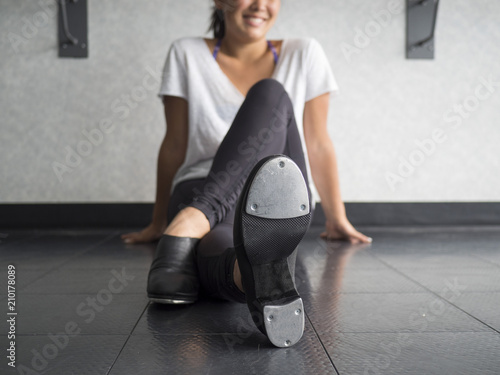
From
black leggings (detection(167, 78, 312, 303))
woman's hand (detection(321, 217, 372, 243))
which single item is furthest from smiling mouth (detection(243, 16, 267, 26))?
woman's hand (detection(321, 217, 372, 243))

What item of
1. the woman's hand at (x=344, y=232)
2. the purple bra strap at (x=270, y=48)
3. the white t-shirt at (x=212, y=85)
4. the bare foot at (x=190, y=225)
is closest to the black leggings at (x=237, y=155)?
the bare foot at (x=190, y=225)

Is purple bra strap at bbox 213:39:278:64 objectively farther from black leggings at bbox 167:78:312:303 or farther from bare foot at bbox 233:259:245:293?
bare foot at bbox 233:259:245:293

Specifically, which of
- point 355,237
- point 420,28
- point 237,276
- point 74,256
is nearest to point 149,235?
point 74,256

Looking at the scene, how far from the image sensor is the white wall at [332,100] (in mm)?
2361

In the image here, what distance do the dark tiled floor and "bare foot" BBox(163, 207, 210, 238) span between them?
125 mm

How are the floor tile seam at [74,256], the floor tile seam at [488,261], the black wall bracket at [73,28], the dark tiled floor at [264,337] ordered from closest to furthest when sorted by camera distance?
the dark tiled floor at [264,337] → the floor tile seam at [74,256] → the floor tile seam at [488,261] → the black wall bracket at [73,28]

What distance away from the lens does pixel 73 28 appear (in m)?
2.34

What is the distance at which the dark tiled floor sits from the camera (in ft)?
2.09

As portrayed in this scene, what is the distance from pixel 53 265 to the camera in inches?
54.4

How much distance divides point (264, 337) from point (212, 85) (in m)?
0.83

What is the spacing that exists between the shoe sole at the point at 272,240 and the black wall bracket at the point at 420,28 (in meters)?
1.96

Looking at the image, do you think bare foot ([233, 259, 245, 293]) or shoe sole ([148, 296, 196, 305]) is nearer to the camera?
bare foot ([233, 259, 245, 293])

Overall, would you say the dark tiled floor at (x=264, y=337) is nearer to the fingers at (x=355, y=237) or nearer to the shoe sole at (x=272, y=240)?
the shoe sole at (x=272, y=240)

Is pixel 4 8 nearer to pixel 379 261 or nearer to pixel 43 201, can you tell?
pixel 43 201
